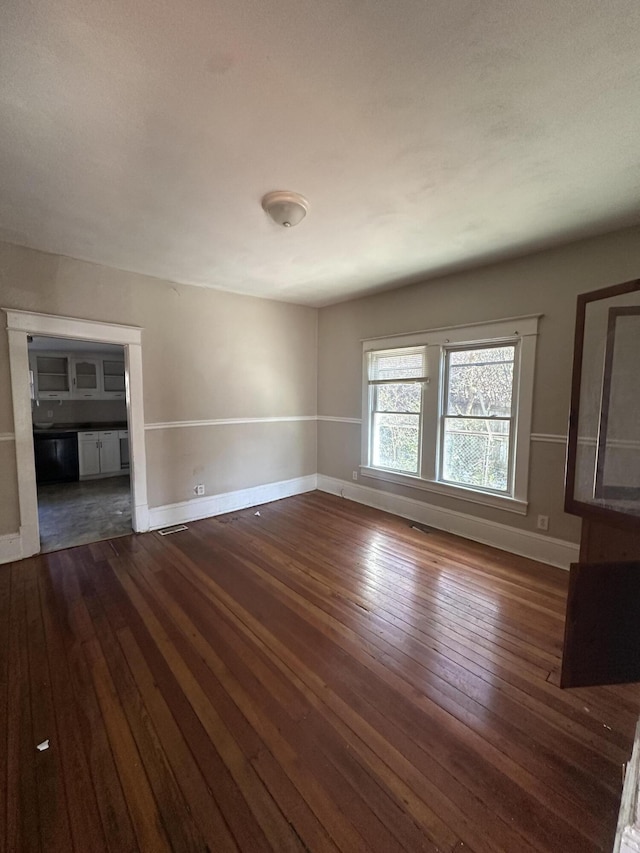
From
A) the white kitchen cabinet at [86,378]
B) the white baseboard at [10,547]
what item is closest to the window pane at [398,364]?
the white baseboard at [10,547]

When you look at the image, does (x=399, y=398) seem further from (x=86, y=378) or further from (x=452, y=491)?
(x=86, y=378)

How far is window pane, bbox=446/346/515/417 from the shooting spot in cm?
320

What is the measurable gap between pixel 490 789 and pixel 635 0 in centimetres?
266

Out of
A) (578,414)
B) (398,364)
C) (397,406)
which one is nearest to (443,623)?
(578,414)

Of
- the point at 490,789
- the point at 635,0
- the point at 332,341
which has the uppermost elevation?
the point at 635,0

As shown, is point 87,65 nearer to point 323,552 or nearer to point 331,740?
point 331,740

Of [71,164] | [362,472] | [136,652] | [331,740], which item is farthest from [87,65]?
[362,472]

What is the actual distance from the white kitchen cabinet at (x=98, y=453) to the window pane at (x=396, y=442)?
14.8ft

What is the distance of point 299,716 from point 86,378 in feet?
21.4

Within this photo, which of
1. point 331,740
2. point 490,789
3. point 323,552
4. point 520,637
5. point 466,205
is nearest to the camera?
point 490,789

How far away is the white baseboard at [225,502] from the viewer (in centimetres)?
376

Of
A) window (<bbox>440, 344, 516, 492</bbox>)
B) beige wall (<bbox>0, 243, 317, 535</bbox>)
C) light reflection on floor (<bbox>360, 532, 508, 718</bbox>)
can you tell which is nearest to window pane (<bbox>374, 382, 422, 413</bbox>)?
window (<bbox>440, 344, 516, 492</bbox>)

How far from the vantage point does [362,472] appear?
4543mm

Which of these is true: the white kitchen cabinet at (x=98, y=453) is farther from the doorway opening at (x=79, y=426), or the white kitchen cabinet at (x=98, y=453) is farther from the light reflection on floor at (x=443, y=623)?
the light reflection on floor at (x=443, y=623)
